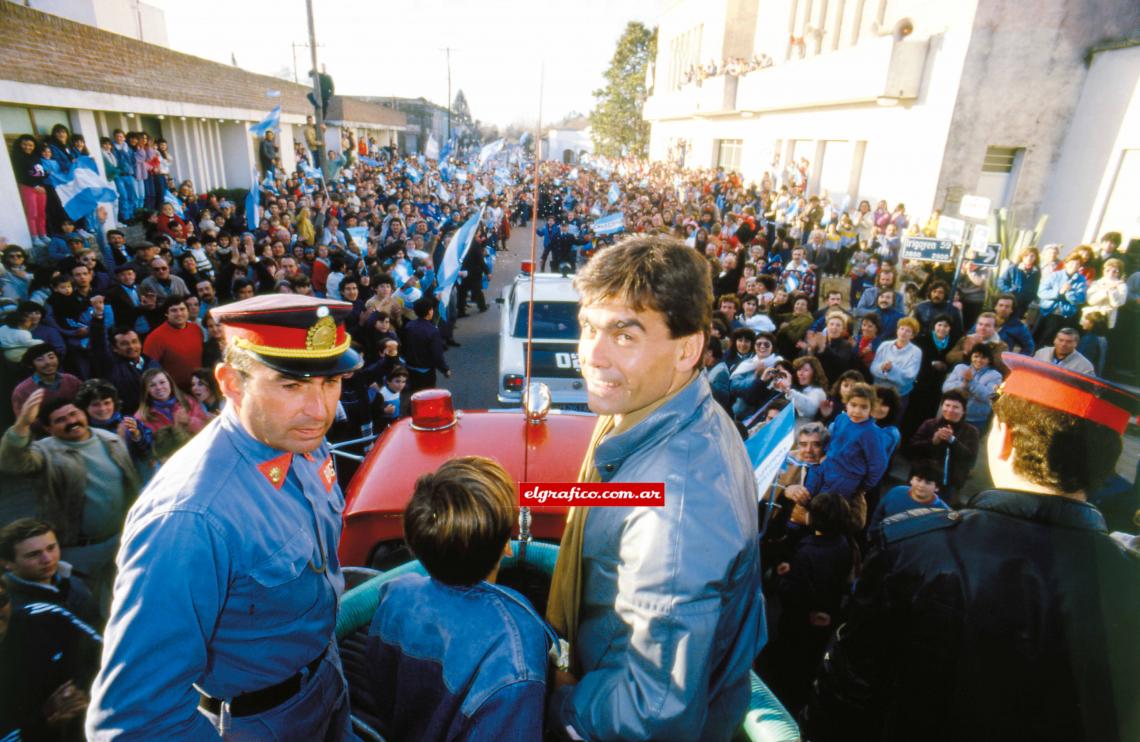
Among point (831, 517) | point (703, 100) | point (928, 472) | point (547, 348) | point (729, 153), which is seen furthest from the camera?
point (729, 153)

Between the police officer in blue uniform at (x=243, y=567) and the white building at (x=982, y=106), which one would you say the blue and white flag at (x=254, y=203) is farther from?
the white building at (x=982, y=106)

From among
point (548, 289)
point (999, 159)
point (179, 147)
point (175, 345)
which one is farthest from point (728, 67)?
point (175, 345)

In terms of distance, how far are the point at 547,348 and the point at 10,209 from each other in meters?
7.92

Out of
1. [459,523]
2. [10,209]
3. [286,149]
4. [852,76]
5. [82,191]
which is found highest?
[852,76]

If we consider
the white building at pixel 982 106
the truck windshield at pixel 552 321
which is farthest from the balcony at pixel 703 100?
the truck windshield at pixel 552 321

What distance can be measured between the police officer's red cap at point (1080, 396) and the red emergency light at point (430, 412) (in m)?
3.06

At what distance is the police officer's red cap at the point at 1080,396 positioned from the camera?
1.50 m

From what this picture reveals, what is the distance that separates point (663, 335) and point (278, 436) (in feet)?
3.76

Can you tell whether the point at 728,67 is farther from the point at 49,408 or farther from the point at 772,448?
the point at 49,408

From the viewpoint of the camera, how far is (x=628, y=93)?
47812 mm

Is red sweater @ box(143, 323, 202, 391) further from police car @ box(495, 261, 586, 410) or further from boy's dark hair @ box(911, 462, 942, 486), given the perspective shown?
boy's dark hair @ box(911, 462, 942, 486)

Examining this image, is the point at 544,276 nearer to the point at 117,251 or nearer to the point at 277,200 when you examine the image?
the point at 117,251

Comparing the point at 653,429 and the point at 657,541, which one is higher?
the point at 653,429

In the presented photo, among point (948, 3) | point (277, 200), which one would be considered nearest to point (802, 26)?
point (948, 3)
